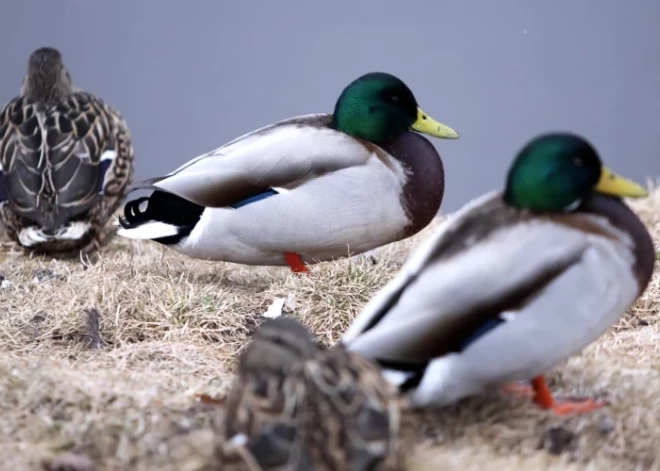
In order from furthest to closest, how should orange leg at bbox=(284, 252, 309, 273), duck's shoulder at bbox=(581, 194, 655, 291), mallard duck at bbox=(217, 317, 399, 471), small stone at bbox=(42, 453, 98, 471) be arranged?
orange leg at bbox=(284, 252, 309, 273)
duck's shoulder at bbox=(581, 194, 655, 291)
small stone at bbox=(42, 453, 98, 471)
mallard duck at bbox=(217, 317, 399, 471)

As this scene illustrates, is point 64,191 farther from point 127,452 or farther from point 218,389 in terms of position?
point 127,452

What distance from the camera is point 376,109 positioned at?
4215 mm

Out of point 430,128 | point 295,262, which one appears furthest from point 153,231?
point 430,128

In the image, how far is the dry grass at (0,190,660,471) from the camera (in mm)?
2348

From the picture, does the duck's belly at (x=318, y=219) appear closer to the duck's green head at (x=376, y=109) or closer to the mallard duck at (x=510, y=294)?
the duck's green head at (x=376, y=109)

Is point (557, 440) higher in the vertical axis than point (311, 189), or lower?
lower

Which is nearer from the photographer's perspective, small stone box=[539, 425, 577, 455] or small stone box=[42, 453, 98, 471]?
small stone box=[42, 453, 98, 471]

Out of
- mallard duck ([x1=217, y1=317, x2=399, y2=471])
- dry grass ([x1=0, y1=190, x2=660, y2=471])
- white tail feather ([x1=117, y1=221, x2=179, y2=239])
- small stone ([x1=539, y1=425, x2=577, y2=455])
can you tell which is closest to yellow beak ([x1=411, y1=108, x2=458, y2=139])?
dry grass ([x1=0, y1=190, x2=660, y2=471])

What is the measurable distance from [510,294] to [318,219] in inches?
69.4

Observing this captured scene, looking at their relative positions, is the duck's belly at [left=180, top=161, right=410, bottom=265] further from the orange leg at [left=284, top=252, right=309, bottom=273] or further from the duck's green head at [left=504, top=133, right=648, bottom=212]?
the duck's green head at [left=504, top=133, right=648, bottom=212]

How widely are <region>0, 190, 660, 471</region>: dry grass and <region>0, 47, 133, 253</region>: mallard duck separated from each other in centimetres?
30

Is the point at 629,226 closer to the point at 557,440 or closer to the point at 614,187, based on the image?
the point at 614,187

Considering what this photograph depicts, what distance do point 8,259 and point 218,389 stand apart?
2.64 meters

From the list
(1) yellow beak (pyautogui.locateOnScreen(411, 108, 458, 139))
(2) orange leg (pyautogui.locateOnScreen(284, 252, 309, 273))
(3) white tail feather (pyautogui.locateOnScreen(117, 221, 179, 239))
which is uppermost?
(1) yellow beak (pyautogui.locateOnScreen(411, 108, 458, 139))
